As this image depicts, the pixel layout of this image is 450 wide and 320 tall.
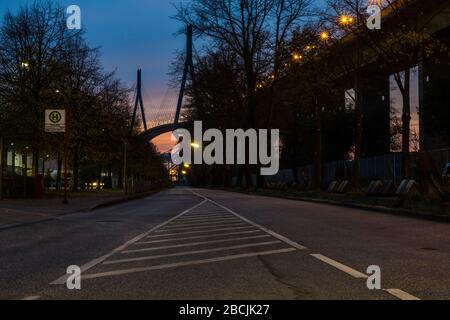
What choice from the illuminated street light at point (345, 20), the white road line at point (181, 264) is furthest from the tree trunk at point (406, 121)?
the white road line at point (181, 264)

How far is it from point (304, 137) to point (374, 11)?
155 ft

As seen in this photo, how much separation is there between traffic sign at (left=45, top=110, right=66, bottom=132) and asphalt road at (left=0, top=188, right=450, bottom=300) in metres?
13.1

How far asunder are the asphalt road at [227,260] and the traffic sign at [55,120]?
1311 centimetres

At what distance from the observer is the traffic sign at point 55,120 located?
2898 centimetres

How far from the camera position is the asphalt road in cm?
704

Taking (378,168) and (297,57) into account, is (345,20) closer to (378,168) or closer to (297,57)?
(297,57)

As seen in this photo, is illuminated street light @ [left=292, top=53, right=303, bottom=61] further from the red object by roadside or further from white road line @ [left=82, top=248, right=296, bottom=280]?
white road line @ [left=82, top=248, right=296, bottom=280]

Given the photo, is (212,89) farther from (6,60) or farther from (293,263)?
(293,263)

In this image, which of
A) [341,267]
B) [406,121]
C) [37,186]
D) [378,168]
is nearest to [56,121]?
[37,186]

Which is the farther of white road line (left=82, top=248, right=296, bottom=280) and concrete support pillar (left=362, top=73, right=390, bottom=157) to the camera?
concrete support pillar (left=362, top=73, right=390, bottom=157)

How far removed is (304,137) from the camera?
74.9 metres

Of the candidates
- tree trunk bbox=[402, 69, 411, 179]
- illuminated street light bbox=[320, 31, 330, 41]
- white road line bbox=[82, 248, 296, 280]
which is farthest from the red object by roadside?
white road line bbox=[82, 248, 296, 280]

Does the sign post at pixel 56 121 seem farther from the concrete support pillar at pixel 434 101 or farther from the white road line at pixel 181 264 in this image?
the concrete support pillar at pixel 434 101
